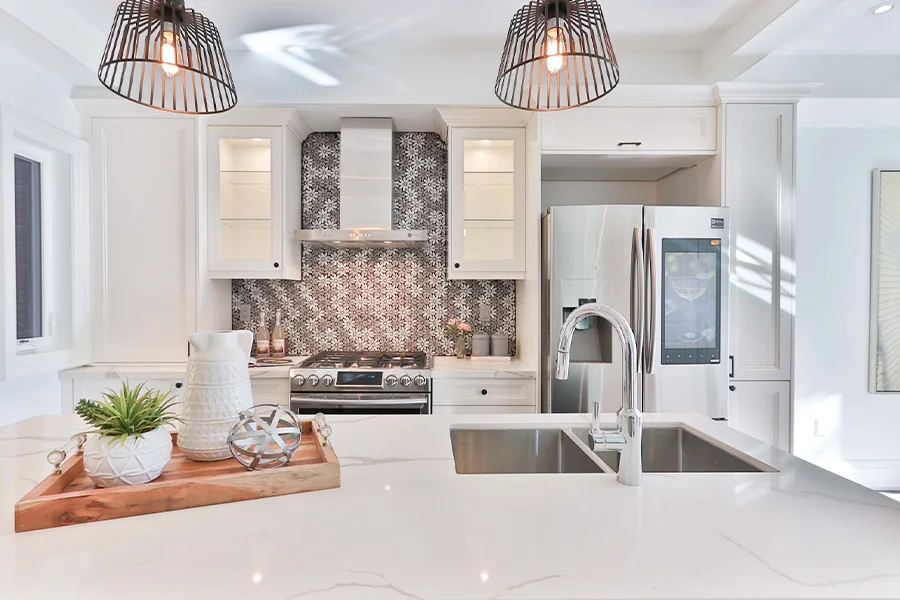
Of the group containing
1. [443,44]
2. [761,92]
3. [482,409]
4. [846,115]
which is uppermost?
[443,44]

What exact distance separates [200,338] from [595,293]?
6.65 ft

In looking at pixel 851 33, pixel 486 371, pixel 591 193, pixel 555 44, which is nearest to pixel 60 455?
pixel 555 44

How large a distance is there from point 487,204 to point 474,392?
1089mm

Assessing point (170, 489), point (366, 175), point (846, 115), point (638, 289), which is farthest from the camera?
point (846, 115)

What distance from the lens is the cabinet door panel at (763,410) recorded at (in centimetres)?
288

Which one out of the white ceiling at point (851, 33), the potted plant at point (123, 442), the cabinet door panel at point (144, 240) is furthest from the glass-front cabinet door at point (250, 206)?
the white ceiling at point (851, 33)

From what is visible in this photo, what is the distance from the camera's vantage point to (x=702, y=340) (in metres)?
2.77

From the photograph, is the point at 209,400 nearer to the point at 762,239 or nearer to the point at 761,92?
the point at 762,239

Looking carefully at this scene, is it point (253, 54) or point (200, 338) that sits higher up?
point (253, 54)

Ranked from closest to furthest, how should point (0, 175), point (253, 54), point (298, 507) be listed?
point (298, 507)
point (0, 175)
point (253, 54)

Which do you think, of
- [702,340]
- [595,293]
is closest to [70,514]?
[595,293]

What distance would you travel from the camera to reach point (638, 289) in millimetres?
2723

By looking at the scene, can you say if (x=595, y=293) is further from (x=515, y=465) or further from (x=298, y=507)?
(x=298, y=507)

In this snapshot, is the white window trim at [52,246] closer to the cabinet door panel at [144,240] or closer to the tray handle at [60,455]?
the cabinet door panel at [144,240]
